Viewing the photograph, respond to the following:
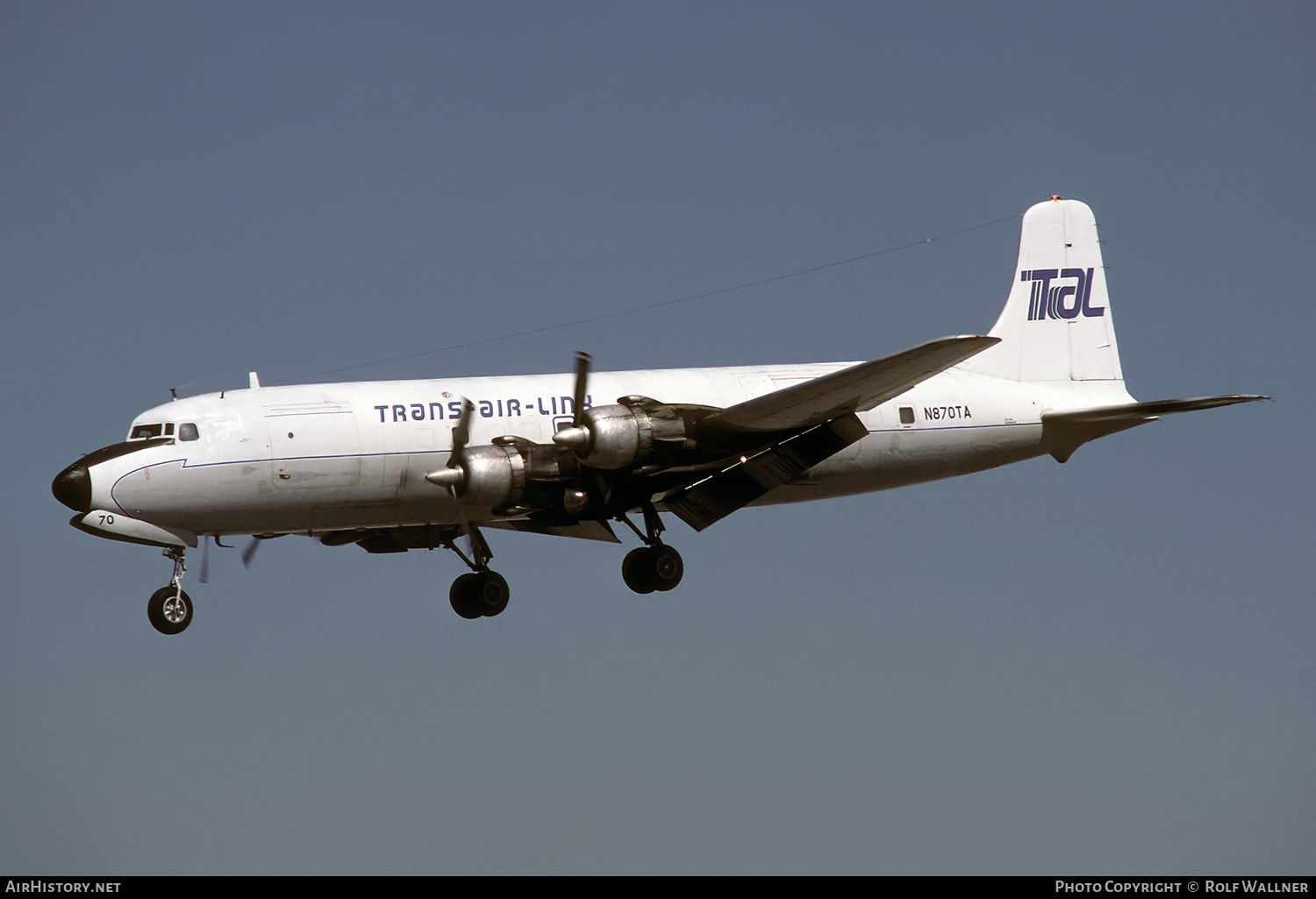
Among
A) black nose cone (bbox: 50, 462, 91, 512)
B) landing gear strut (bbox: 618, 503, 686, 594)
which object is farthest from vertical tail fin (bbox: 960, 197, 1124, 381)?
black nose cone (bbox: 50, 462, 91, 512)

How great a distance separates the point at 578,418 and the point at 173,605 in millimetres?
6667

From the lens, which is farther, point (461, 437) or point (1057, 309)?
point (1057, 309)

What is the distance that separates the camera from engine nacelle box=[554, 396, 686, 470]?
28359 millimetres

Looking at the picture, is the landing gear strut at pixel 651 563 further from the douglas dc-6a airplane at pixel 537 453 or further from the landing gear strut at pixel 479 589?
the landing gear strut at pixel 479 589

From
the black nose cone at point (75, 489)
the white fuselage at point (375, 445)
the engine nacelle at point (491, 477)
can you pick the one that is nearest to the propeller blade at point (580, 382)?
the white fuselage at point (375, 445)

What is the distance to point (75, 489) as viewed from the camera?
28.3 metres

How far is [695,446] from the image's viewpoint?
2922 centimetres

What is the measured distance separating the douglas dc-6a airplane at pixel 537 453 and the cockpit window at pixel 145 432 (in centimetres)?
3

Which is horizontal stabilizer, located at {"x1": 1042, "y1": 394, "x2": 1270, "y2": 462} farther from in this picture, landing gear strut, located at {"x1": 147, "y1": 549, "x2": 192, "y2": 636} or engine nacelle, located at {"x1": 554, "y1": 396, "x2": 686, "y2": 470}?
landing gear strut, located at {"x1": 147, "y1": 549, "x2": 192, "y2": 636}

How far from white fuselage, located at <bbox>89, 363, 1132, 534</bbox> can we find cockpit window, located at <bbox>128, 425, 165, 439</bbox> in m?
0.11

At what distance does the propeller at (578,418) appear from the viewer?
28453 millimetres

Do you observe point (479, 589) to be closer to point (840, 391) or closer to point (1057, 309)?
point (840, 391)

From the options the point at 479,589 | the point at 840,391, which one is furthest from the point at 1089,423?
the point at 479,589
